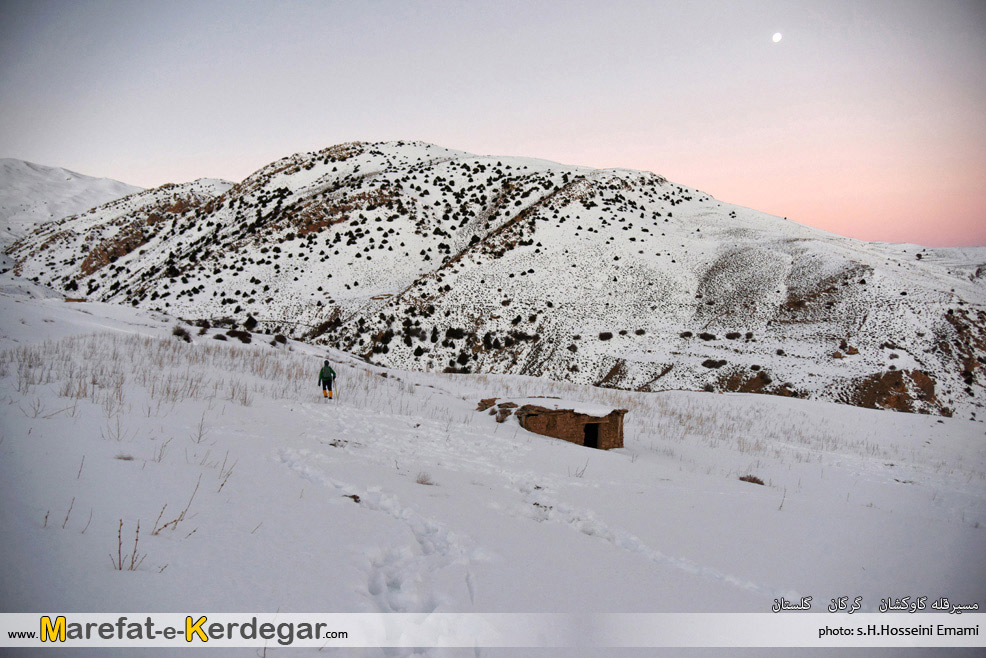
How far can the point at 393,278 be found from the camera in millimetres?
44031

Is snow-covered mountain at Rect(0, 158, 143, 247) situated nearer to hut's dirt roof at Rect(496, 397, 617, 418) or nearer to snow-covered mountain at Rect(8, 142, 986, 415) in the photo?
snow-covered mountain at Rect(8, 142, 986, 415)

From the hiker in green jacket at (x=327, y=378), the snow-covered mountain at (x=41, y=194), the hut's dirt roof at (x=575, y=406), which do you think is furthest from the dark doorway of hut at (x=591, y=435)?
the snow-covered mountain at (x=41, y=194)

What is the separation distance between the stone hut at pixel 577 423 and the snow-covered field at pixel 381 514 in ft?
2.28

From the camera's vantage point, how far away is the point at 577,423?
420 inches

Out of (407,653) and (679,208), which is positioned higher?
(679,208)

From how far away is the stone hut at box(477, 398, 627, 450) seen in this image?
1060 cm

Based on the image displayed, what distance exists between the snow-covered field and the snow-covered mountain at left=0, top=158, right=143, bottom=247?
109071mm

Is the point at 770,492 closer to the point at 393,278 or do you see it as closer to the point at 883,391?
the point at 883,391

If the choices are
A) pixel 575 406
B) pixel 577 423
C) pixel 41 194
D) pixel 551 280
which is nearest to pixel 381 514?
pixel 577 423

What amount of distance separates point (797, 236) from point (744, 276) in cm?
1329

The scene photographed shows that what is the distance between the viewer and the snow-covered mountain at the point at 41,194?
96.4m

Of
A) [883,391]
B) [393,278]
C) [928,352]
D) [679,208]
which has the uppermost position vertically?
[679,208]

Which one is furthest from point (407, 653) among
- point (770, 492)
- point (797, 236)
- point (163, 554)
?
point (797, 236)

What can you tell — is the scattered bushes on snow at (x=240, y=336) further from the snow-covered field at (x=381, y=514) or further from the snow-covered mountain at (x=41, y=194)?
the snow-covered mountain at (x=41, y=194)
